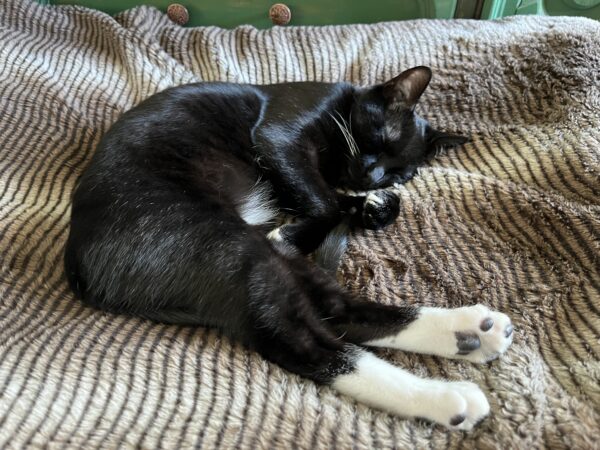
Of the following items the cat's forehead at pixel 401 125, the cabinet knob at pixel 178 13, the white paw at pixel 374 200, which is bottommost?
the white paw at pixel 374 200

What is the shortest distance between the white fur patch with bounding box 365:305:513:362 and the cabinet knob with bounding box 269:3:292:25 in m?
1.49

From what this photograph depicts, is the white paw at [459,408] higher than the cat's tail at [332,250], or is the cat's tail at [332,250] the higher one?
the white paw at [459,408]

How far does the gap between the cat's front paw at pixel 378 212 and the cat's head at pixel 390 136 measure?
14 cm

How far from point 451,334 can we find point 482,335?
5 cm

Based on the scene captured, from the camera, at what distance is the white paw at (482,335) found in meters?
0.83

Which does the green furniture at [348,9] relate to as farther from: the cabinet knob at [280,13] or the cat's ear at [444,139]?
the cat's ear at [444,139]

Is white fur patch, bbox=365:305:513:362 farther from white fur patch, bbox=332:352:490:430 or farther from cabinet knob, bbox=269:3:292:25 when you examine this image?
cabinet knob, bbox=269:3:292:25

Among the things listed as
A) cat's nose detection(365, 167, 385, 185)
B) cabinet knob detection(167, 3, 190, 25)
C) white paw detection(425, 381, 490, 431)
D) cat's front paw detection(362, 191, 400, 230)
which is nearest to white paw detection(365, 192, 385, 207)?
cat's front paw detection(362, 191, 400, 230)

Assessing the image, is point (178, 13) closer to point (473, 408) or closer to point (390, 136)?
point (390, 136)

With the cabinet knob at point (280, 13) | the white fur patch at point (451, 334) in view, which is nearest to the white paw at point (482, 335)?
the white fur patch at point (451, 334)

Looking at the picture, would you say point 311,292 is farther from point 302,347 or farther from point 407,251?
point 407,251

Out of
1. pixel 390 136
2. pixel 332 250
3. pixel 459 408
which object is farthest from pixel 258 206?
pixel 459 408

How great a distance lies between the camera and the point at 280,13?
1947 millimetres

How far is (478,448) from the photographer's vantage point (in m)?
0.68
